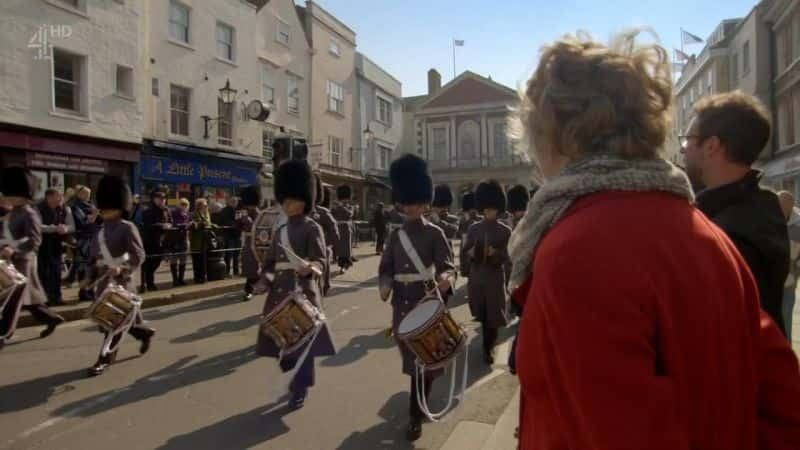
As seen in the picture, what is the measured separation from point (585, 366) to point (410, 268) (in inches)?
153

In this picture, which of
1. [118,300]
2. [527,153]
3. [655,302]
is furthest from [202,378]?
[655,302]

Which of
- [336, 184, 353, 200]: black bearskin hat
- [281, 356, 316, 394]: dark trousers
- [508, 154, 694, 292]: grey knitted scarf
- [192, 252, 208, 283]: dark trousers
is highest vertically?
[336, 184, 353, 200]: black bearskin hat

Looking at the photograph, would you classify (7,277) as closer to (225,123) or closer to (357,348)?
(357,348)

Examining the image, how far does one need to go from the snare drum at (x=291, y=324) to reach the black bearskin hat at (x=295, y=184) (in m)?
1.38

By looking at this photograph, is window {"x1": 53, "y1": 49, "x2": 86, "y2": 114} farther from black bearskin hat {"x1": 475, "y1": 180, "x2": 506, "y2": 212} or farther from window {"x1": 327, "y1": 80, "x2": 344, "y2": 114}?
window {"x1": 327, "y1": 80, "x2": 344, "y2": 114}

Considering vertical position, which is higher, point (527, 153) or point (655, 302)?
point (527, 153)

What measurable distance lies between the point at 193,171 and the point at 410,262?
54.0 feet

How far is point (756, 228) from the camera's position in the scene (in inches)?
90.9

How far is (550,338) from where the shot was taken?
3.84 feet

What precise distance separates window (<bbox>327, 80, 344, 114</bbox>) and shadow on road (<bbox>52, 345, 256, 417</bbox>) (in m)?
24.7

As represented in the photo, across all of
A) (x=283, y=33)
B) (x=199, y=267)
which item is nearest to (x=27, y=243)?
(x=199, y=267)

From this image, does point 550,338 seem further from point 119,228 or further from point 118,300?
point 119,228

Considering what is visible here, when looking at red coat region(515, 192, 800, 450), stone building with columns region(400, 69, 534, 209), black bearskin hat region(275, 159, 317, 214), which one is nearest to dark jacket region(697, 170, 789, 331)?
red coat region(515, 192, 800, 450)

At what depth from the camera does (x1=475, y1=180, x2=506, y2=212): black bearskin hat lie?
23.8 feet
